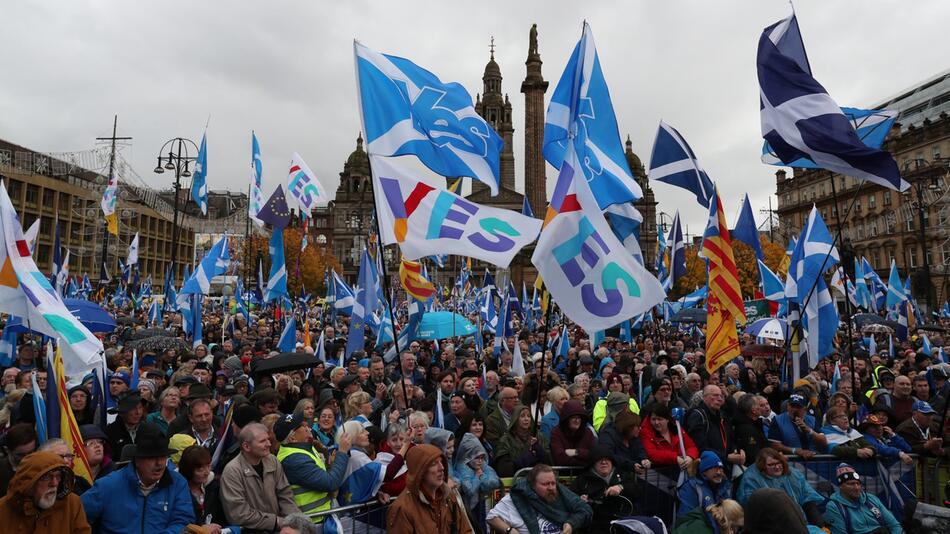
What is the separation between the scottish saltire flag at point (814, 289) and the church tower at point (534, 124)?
55.1 meters

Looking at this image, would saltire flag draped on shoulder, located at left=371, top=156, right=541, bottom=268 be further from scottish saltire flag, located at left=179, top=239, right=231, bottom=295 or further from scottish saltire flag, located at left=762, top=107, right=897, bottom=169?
scottish saltire flag, located at left=179, top=239, right=231, bottom=295

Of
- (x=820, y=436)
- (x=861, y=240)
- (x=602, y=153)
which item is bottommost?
(x=820, y=436)

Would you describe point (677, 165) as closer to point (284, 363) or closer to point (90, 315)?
point (284, 363)

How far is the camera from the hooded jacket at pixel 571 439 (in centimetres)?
549

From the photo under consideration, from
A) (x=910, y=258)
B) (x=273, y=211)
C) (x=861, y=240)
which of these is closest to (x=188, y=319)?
(x=273, y=211)

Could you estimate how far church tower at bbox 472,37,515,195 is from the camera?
296 ft

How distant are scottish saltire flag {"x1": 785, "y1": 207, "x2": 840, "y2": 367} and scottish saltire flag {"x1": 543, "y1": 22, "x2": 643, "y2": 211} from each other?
4063mm

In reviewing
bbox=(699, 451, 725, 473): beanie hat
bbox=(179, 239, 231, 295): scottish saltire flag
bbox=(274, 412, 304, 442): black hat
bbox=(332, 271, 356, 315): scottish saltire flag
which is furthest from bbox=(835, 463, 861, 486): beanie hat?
bbox=(332, 271, 356, 315): scottish saltire flag

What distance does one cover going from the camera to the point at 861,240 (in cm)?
5631

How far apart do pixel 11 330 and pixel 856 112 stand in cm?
1267

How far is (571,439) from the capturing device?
5.61 metres

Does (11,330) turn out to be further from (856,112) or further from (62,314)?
(856,112)

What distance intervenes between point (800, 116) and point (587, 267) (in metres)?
3.59

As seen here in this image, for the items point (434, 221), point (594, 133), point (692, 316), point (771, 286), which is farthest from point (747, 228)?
point (434, 221)
